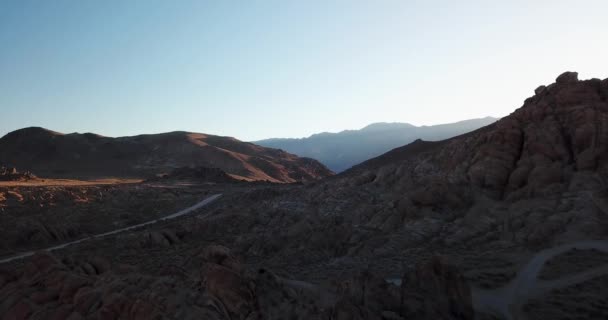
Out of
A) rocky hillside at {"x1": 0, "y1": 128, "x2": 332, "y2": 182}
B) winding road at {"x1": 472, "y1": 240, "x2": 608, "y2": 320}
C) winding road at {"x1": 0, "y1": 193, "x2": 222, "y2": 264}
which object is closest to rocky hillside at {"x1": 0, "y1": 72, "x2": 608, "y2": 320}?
winding road at {"x1": 472, "y1": 240, "x2": 608, "y2": 320}

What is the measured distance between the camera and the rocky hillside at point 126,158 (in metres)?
99.4

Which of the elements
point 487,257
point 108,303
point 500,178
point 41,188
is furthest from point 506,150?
point 41,188

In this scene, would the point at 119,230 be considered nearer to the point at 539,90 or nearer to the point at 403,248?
the point at 403,248

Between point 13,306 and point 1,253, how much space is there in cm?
1736

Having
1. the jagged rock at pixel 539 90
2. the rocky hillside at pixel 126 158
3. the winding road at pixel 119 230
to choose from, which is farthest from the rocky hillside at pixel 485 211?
the rocky hillside at pixel 126 158

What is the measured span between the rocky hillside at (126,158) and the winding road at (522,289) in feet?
265

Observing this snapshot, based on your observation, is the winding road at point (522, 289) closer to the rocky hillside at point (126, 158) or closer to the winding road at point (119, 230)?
the winding road at point (119, 230)

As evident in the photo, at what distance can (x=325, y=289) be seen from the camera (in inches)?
564

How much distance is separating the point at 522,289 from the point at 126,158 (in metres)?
108

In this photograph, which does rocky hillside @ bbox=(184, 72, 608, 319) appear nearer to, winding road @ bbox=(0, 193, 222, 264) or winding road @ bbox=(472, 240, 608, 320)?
winding road @ bbox=(472, 240, 608, 320)

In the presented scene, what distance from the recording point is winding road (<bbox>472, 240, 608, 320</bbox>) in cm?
1477

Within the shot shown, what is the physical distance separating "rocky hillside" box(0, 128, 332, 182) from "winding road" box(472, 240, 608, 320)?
80625 mm

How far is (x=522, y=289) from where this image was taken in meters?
16.1

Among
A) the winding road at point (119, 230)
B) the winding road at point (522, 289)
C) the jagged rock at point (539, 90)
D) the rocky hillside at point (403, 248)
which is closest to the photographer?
the rocky hillside at point (403, 248)
